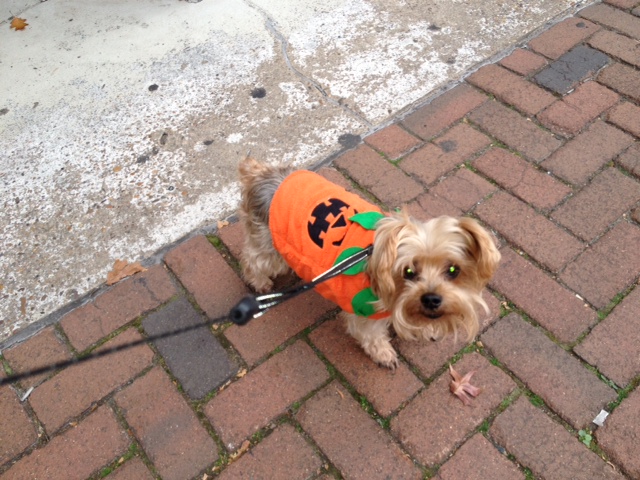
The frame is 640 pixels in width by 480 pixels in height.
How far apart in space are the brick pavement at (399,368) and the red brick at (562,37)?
36.8 inches

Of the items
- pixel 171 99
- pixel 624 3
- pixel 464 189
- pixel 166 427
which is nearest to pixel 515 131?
pixel 464 189

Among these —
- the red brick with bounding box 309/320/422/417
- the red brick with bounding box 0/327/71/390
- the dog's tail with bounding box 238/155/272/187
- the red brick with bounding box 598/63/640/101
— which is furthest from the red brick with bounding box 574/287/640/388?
the red brick with bounding box 0/327/71/390

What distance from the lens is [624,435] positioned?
245cm

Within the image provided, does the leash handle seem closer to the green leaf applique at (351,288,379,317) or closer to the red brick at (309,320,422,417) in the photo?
the green leaf applique at (351,288,379,317)

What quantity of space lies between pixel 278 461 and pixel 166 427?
61cm

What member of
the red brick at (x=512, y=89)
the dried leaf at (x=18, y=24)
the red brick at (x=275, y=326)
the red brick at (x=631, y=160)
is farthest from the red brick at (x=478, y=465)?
the dried leaf at (x=18, y=24)

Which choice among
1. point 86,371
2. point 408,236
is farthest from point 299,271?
point 86,371

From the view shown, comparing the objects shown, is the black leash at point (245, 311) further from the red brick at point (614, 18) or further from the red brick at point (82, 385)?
the red brick at point (614, 18)

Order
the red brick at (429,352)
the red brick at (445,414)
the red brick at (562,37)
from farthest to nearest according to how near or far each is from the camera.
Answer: the red brick at (562,37) < the red brick at (429,352) < the red brick at (445,414)

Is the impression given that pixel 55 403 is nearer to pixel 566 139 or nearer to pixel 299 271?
pixel 299 271

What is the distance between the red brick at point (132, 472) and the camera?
2.48 meters

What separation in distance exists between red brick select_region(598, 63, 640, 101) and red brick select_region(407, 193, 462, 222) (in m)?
1.73

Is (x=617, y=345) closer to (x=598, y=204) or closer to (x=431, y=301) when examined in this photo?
(x=598, y=204)

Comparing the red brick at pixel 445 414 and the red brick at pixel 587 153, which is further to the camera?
the red brick at pixel 587 153
